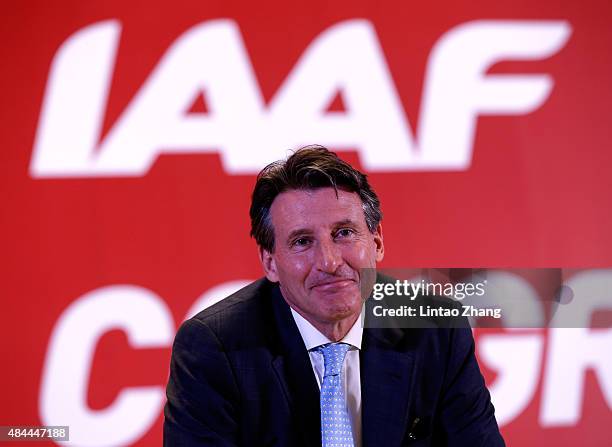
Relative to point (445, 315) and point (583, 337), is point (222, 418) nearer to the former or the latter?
point (445, 315)

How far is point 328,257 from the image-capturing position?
1.84 metres

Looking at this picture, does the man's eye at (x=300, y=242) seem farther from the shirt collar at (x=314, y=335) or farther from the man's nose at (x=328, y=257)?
the shirt collar at (x=314, y=335)

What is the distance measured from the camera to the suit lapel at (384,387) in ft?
5.95

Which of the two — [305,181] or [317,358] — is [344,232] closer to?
[305,181]

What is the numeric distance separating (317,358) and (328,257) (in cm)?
28

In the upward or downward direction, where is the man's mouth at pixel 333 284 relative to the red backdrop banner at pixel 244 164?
downward

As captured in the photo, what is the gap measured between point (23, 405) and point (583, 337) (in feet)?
7.34

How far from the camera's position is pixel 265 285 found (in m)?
2.08

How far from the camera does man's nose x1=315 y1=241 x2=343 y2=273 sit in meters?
1.84

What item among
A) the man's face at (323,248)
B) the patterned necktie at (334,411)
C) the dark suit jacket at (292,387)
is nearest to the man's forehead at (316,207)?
the man's face at (323,248)

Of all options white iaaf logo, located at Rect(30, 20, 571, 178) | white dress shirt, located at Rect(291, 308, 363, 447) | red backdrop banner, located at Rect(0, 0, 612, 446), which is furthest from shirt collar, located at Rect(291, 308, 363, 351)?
white iaaf logo, located at Rect(30, 20, 571, 178)

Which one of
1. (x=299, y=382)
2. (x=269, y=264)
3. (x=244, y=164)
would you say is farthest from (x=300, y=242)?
(x=244, y=164)

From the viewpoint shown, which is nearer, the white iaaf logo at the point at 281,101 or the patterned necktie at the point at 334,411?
the patterned necktie at the point at 334,411

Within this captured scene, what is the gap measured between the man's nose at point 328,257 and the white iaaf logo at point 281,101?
1.14 metres
